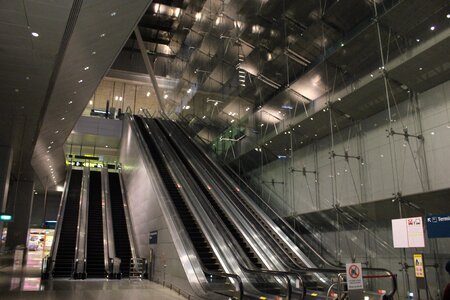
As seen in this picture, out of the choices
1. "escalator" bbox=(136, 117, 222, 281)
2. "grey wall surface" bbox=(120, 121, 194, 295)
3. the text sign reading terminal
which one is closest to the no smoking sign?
the text sign reading terminal

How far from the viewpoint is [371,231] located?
346 inches

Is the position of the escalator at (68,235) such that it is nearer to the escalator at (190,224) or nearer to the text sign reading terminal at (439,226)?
the escalator at (190,224)

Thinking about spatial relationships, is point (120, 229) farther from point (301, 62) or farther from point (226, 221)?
point (301, 62)

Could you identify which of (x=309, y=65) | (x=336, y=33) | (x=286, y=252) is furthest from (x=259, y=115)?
(x=286, y=252)

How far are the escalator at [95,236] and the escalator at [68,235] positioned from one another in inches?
21.0

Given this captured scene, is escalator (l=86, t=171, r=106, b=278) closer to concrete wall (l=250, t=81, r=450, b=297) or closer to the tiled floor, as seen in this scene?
the tiled floor

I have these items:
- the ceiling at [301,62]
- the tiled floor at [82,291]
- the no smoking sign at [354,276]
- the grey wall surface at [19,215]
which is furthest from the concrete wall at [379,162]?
the grey wall surface at [19,215]

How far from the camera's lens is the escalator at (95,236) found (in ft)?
41.4

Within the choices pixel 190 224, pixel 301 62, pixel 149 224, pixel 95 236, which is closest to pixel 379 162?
pixel 301 62

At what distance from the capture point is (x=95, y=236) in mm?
14680

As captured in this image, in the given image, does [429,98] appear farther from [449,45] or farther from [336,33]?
[336,33]

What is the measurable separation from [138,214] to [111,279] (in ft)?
9.25

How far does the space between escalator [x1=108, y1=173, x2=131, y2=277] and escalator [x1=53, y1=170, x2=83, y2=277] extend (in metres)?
1.46

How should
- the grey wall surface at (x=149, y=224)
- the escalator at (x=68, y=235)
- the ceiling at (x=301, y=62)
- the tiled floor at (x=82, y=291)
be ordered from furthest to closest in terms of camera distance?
1. the escalator at (x=68, y=235)
2. the grey wall surface at (x=149, y=224)
3. the ceiling at (x=301, y=62)
4. the tiled floor at (x=82, y=291)
